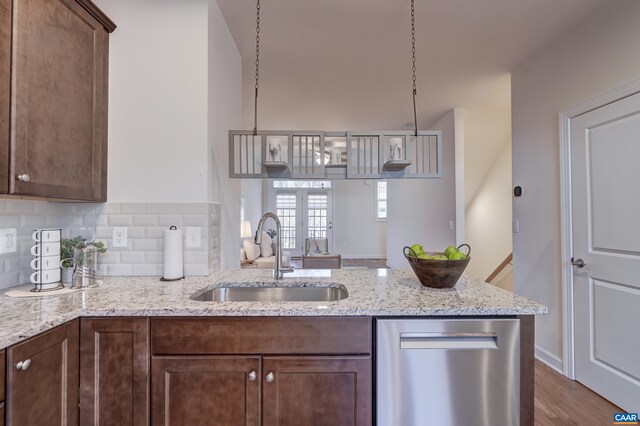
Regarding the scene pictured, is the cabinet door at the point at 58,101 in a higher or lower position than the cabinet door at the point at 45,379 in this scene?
higher

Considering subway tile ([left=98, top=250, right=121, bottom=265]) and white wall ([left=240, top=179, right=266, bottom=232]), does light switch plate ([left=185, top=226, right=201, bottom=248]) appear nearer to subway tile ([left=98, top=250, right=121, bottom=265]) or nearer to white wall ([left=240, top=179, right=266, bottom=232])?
subway tile ([left=98, top=250, right=121, bottom=265])

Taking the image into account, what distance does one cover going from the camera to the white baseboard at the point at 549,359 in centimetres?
241

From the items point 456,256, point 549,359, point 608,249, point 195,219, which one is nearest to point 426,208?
point 549,359

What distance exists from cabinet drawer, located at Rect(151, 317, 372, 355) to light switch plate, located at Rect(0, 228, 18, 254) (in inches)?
35.6

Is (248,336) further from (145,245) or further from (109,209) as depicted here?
(109,209)

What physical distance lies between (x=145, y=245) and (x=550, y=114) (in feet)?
10.5

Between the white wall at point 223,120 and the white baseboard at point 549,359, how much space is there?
2.70 metres

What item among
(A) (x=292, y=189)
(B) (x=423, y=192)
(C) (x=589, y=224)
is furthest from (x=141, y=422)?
(A) (x=292, y=189)

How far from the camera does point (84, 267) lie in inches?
58.2

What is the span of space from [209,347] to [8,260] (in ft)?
3.69

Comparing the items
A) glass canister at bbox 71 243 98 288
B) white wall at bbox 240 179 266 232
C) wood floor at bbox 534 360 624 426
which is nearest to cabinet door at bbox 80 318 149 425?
glass canister at bbox 71 243 98 288

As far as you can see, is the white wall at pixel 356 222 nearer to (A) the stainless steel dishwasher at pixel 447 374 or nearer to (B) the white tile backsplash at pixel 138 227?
(B) the white tile backsplash at pixel 138 227

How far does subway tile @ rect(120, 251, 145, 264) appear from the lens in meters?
1.75

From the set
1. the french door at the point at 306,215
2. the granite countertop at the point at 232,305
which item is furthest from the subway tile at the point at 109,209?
the french door at the point at 306,215
